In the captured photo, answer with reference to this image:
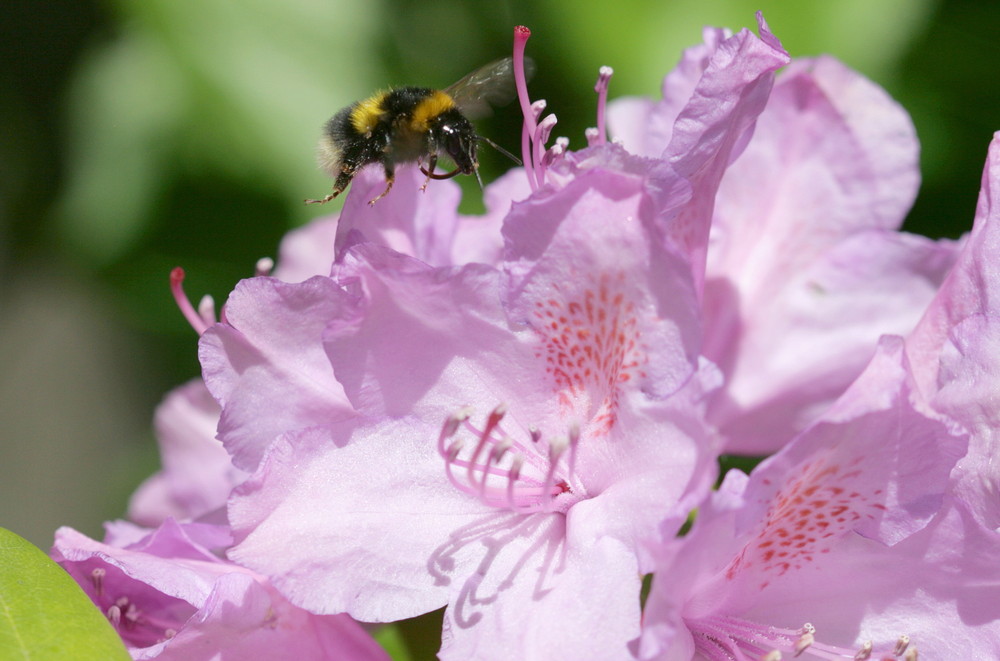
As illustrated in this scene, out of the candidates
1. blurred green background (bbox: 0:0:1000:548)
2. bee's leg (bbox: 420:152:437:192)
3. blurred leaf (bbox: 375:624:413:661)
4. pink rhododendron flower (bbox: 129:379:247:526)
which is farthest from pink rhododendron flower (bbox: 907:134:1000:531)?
blurred green background (bbox: 0:0:1000:548)

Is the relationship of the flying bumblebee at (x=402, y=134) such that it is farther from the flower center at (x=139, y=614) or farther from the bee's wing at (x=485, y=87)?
the flower center at (x=139, y=614)

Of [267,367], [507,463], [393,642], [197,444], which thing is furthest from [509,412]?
[197,444]

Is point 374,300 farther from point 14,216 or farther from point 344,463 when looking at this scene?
point 14,216

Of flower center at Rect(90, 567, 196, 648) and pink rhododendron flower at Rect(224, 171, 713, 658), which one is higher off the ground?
pink rhododendron flower at Rect(224, 171, 713, 658)

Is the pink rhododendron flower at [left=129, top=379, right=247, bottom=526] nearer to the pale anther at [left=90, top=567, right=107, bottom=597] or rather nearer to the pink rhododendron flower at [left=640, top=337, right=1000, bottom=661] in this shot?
the pale anther at [left=90, top=567, right=107, bottom=597]

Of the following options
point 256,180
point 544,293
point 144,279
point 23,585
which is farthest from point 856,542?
point 144,279

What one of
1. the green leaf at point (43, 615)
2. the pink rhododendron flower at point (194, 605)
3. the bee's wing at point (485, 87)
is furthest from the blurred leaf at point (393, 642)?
the bee's wing at point (485, 87)
